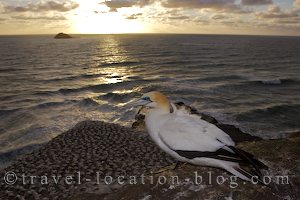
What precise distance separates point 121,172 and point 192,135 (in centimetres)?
825

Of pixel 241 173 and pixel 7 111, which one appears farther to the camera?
→ pixel 7 111

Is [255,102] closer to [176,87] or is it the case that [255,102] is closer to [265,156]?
[176,87]

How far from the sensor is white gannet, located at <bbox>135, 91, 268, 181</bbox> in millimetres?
6108

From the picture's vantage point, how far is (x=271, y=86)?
4688 cm

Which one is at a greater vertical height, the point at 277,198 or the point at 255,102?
the point at 277,198

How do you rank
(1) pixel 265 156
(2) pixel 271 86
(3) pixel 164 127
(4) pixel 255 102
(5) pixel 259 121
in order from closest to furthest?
(3) pixel 164 127
(1) pixel 265 156
(5) pixel 259 121
(4) pixel 255 102
(2) pixel 271 86

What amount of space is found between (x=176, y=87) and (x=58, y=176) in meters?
32.5

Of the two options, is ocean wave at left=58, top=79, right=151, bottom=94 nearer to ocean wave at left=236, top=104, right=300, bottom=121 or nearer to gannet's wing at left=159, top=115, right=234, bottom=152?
ocean wave at left=236, top=104, right=300, bottom=121

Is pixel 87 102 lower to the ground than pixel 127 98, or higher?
higher

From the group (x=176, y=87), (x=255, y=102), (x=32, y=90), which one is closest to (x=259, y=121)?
(x=255, y=102)

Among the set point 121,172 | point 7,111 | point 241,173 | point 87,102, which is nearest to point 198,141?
point 241,173

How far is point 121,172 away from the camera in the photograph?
1398 centimetres

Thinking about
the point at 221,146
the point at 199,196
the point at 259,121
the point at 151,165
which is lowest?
the point at 259,121

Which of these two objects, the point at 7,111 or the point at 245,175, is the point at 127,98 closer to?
the point at 7,111
